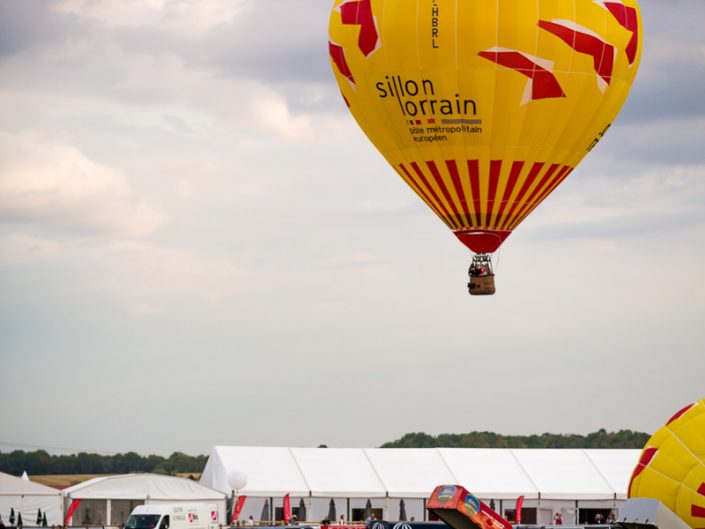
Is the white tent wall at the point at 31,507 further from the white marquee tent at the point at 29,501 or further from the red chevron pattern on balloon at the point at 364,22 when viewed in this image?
the red chevron pattern on balloon at the point at 364,22

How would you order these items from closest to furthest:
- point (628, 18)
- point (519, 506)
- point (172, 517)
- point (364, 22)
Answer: point (364, 22) < point (628, 18) < point (172, 517) < point (519, 506)

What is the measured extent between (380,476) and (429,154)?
20038 mm

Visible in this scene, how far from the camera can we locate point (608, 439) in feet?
339

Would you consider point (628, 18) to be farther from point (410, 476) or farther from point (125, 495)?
point (125, 495)

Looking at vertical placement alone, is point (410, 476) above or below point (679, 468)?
above

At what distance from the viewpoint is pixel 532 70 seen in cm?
2955

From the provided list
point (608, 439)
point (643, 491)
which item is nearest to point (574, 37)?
point (643, 491)

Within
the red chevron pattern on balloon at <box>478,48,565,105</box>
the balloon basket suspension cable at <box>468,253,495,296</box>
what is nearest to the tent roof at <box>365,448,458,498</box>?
the balloon basket suspension cable at <box>468,253,495,296</box>

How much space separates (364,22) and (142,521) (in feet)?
55.7

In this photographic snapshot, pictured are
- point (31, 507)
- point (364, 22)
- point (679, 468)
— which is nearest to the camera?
point (679, 468)

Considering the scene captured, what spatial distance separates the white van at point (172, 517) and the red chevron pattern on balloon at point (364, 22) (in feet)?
53.9

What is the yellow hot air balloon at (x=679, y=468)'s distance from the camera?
2706 cm

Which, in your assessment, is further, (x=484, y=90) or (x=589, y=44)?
(x=589, y=44)

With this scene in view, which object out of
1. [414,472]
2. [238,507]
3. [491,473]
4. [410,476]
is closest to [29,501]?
[238,507]
